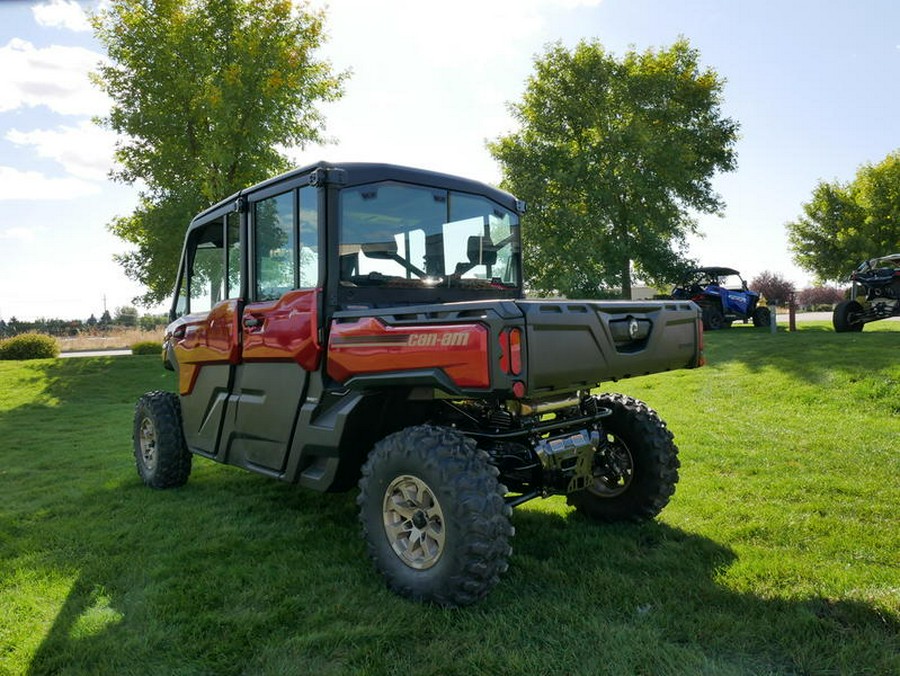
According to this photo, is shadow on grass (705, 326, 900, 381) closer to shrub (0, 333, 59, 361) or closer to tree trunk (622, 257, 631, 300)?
tree trunk (622, 257, 631, 300)

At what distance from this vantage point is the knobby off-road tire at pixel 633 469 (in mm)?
4133

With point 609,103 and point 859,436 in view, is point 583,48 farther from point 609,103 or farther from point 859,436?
point 859,436

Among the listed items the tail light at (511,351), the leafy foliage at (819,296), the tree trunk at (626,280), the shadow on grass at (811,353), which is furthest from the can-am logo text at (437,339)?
the leafy foliage at (819,296)

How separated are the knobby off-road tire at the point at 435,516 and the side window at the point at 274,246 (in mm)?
1409

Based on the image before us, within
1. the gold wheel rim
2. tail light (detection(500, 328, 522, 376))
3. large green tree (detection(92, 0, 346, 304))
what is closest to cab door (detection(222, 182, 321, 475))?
the gold wheel rim

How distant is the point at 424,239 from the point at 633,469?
2.09 meters

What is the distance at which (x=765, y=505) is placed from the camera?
4535 millimetres

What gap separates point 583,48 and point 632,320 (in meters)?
27.2

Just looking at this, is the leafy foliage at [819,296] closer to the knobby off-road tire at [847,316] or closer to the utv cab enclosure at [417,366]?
the knobby off-road tire at [847,316]

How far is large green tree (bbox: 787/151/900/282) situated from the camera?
32031 millimetres

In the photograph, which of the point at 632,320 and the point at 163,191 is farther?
the point at 163,191

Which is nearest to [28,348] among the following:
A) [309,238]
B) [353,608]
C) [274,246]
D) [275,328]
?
[274,246]

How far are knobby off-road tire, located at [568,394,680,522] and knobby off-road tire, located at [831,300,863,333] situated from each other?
43.5ft

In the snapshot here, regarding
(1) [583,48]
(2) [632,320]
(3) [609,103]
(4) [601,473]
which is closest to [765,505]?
(4) [601,473]
